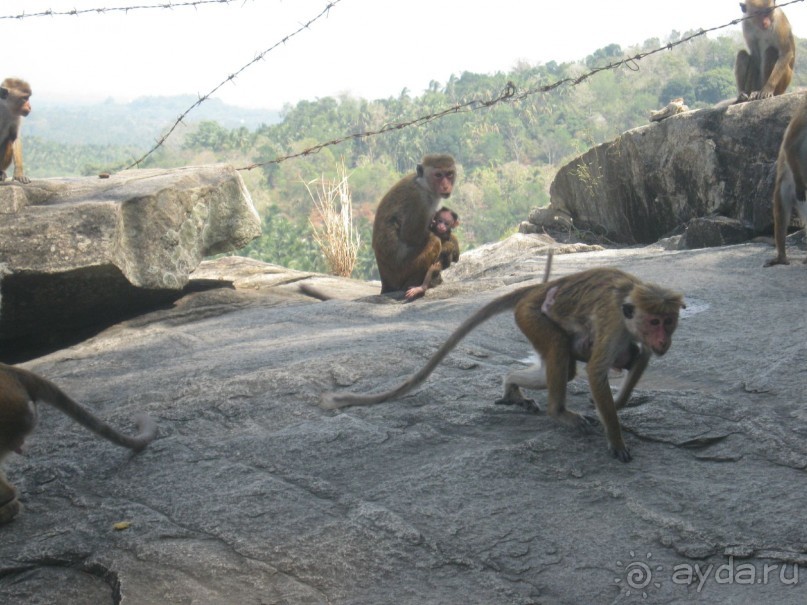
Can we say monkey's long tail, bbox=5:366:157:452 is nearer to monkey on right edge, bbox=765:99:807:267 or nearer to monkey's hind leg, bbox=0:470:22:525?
monkey's hind leg, bbox=0:470:22:525

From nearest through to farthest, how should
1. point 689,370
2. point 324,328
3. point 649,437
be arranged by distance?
point 649,437, point 689,370, point 324,328

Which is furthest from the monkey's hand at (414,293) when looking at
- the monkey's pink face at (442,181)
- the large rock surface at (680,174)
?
the large rock surface at (680,174)

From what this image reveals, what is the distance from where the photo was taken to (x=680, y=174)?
1138 centimetres

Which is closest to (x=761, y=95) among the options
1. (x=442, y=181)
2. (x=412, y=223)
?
(x=442, y=181)

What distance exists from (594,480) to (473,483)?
0.53 m

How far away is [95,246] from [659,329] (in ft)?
18.8

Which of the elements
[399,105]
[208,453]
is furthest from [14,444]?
[399,105]

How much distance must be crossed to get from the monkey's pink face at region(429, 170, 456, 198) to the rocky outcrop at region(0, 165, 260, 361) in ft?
7.29

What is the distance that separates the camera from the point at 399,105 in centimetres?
7150

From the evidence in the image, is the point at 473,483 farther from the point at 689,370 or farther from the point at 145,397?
the point at 145,397

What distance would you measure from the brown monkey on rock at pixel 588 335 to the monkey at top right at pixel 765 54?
761 cm

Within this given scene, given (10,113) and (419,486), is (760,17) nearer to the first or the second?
(10,113)

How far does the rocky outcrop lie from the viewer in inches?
321

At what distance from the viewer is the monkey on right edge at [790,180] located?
797 centimetres
